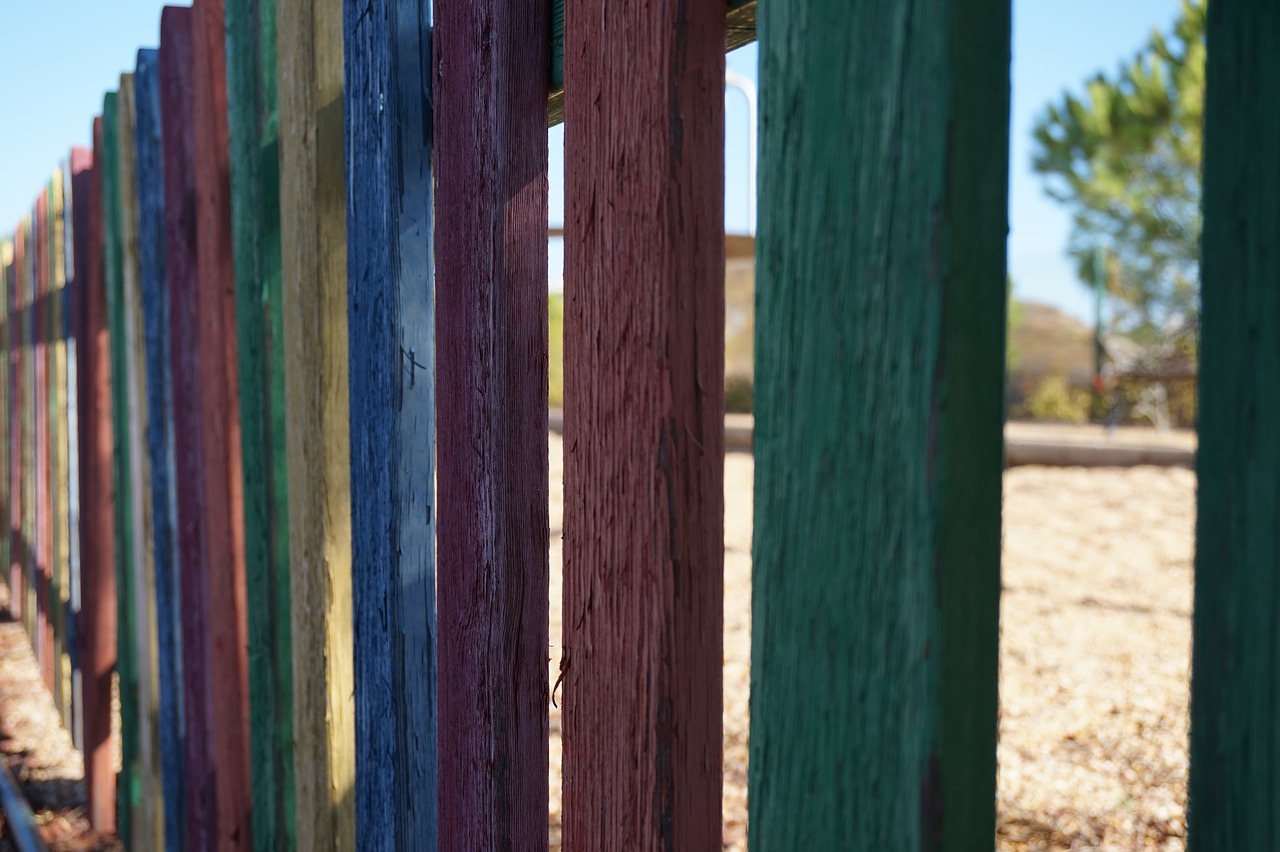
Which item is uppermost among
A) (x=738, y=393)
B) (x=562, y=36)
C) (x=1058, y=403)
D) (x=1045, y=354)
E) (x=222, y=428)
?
(x=1045, y=354)

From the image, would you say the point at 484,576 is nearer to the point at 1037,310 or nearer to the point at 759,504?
the point at 759,504

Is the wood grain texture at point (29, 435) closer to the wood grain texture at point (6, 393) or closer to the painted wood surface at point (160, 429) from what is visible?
the wood grain texture at point (6, 393)

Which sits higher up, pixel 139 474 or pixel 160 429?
pixel 160 429

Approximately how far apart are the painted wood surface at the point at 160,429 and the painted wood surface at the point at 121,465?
33 centimetres

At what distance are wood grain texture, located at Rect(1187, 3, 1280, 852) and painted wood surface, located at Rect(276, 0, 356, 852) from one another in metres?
1.15

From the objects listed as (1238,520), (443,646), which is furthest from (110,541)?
(1238,520)

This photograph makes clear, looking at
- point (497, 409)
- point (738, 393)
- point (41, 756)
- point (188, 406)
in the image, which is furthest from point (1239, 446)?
point (738, 393)

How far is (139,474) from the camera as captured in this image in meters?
2.58

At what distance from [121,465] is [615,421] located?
7.78ft

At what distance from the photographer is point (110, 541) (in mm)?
3160

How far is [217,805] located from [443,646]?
3.81 feet

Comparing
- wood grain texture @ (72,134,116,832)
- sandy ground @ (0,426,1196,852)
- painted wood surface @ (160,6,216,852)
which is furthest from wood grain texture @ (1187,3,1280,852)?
wood grain texture @ (72,134,116,832)

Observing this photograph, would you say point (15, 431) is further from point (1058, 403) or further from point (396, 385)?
point (1058, 403)

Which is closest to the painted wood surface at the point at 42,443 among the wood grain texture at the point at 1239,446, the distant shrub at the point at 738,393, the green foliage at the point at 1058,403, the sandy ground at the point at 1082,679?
the sandy ground at the point at 1082,679
